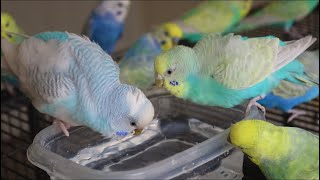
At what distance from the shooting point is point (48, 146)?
85 centimetres

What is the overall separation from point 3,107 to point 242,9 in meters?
1.00

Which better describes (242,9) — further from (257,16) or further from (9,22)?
(9,22)

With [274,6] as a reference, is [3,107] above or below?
below

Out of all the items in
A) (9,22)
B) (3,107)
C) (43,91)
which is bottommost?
(3,107)

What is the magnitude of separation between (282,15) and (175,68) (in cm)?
108

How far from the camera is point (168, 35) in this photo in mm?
1719

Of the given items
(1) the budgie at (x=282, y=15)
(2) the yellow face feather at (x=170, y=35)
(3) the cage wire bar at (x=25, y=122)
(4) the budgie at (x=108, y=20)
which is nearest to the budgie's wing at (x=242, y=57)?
(3) the cage wire bar at (x=25, y=122)

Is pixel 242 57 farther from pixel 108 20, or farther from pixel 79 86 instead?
pixel 108 20

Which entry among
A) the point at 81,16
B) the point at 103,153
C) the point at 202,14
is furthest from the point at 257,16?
the point at 103,153

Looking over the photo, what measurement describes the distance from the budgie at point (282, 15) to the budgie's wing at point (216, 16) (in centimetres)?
5

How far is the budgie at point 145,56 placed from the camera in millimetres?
1262

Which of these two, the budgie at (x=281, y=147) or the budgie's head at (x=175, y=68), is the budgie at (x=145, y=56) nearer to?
the budgie's head at (x=175, y=68)

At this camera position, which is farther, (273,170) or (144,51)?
(144,51)

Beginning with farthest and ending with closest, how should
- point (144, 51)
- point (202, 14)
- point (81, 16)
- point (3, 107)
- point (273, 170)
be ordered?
point (81, 16) → point (202, 14) → point (3, 107) → point (144, 51) → point (273, 170)
